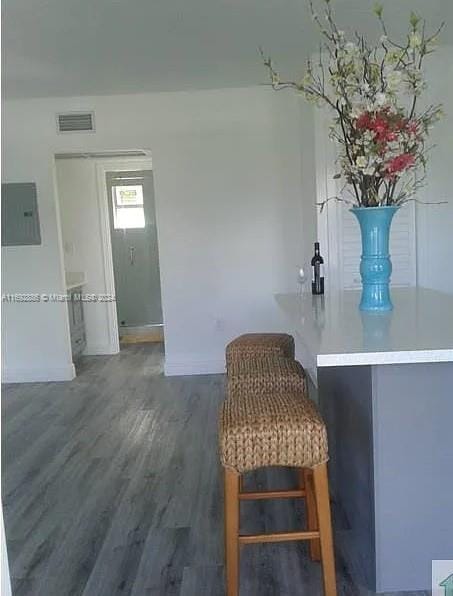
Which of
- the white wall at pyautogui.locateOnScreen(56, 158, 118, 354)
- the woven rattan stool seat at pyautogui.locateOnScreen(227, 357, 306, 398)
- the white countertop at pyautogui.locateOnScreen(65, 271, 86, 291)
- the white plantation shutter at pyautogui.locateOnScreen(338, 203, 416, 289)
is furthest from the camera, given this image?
the white wall at pyautogui.locateOnScreen(56, 158, 118, 354)

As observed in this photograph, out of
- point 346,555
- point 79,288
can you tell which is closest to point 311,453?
point 346,555

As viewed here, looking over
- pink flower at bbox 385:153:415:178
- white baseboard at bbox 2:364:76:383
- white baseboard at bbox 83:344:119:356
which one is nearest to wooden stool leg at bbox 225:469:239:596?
pink flower at bbox 385:153:415:178

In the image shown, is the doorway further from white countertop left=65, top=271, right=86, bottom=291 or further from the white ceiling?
the white ceiling

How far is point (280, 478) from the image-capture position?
284 cm

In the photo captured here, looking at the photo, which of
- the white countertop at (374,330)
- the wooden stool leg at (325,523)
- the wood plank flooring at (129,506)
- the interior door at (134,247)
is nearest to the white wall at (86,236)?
the interior door at (134,247)

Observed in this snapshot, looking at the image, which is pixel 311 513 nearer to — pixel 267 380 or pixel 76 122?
pixel 267 380

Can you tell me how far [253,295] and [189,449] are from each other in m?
1.98

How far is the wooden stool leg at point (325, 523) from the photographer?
5.55 feet

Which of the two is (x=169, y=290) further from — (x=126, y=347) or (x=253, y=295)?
(x=126, y=347)

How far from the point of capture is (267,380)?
2211 millimetres

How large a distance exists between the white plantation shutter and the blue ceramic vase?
1.79 metres

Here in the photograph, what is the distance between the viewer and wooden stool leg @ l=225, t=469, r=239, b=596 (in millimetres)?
1696

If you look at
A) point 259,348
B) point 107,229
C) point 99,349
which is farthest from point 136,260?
point 259,348

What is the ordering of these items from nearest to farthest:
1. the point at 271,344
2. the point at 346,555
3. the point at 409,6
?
1. the point at 346,555
2. the point at 271,344
3. the point at 409,6
